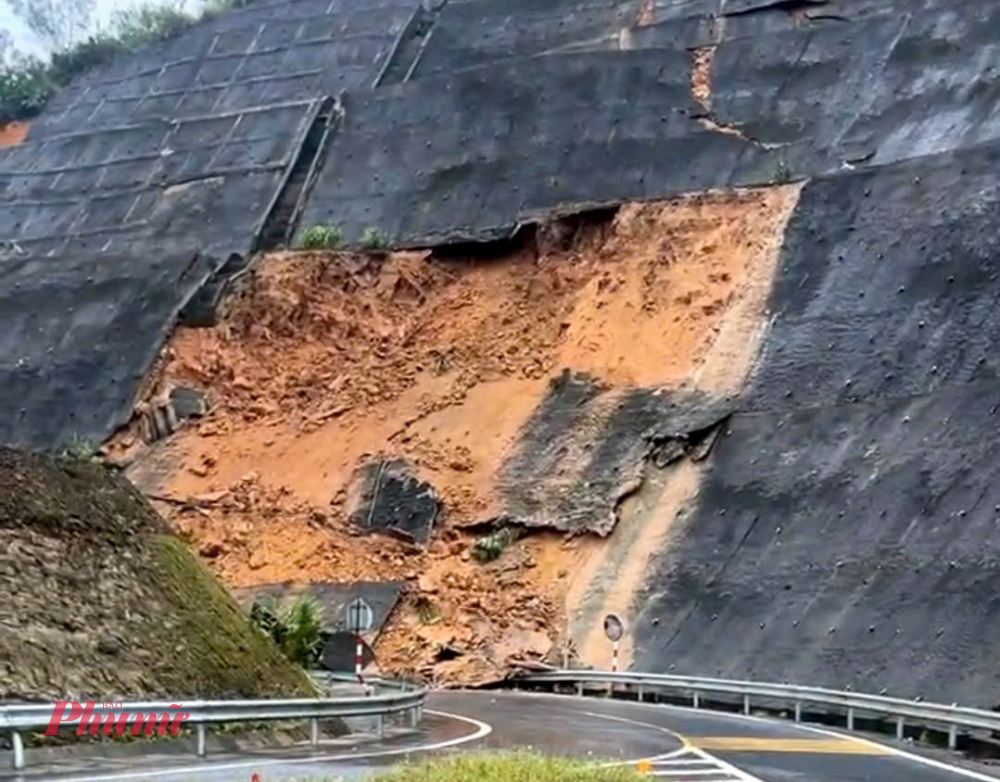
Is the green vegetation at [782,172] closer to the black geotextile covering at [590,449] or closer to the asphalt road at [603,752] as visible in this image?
the black geotextile covering at [590,449]

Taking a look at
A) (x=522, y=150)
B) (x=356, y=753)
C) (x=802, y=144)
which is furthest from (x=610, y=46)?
(x=356, y=753)

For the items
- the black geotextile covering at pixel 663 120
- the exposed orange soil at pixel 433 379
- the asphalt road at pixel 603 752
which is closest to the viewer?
the asphalt road at pixel 603 752

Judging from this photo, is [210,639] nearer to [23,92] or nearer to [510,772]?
[510,772]

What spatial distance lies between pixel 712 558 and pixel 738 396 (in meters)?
4.56

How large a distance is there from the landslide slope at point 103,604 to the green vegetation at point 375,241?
22.8 metres

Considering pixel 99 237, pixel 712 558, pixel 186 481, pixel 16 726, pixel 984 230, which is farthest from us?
pixel 99 237

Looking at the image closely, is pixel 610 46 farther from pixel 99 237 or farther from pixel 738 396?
pixel 738 396

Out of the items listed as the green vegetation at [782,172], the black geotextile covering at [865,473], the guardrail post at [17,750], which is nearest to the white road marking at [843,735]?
the black geotextile covering at [865,473]

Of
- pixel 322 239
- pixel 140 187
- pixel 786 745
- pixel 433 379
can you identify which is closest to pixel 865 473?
pixel 786 745

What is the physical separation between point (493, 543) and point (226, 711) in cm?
1647

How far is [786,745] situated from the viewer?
18.4m

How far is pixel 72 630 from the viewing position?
51.2 feet

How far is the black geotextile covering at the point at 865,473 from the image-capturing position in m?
23.4

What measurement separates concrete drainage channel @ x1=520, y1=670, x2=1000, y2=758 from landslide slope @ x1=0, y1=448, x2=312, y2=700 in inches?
285
